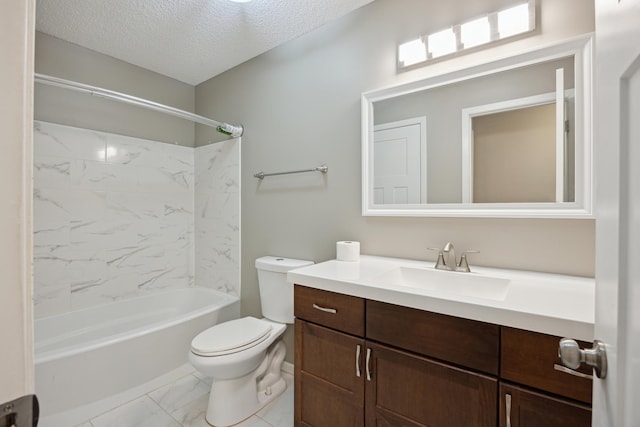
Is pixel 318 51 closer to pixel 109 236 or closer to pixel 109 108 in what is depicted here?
pixel 109 108

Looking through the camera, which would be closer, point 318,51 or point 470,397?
point 470,397

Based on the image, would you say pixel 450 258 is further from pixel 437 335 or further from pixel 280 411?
pixel 280 411

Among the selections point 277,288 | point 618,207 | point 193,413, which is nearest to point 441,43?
point 618,207

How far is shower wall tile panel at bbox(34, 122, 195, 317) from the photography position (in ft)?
6.57

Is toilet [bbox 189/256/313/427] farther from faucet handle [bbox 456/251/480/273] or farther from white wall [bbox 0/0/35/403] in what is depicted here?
white wall [bbox 0/0/35/403]

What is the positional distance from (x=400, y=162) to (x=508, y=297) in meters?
0.88

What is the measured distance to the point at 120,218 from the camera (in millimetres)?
2348

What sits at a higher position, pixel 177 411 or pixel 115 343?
pixel 115 343

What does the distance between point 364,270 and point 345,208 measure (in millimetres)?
528

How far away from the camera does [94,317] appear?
7.15ft

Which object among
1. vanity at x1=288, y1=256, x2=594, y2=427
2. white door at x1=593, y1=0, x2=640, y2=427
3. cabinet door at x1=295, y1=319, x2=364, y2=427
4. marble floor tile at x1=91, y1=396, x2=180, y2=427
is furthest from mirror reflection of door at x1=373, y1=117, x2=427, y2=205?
marble floor tile at x1=91, y1=396, x2=180, y2=427

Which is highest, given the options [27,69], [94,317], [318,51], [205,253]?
[318,51]

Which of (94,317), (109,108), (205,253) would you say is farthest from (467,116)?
(94,317)

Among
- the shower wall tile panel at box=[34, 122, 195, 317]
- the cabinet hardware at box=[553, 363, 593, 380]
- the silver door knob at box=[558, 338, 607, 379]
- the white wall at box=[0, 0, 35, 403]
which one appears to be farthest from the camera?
the shower wall tile panel at box=[34, 122, 195, 317]
